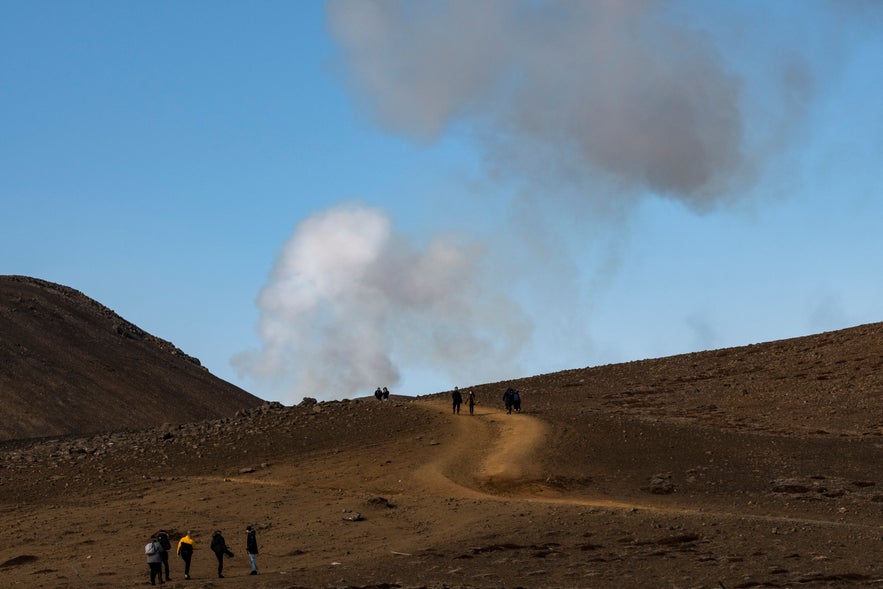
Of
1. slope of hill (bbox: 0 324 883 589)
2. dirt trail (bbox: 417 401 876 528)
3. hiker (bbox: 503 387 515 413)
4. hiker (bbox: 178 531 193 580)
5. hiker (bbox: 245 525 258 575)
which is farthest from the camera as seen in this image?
hiker (bbox: 503 387 515 413)

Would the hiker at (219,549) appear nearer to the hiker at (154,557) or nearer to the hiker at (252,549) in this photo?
the hiker at (252,549)

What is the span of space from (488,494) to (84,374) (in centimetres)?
7083

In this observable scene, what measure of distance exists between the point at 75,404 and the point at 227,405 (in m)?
21.2

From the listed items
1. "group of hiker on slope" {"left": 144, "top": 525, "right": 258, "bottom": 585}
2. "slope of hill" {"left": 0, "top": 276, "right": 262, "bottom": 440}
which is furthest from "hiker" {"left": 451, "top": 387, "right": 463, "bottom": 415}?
"slope of hill" {"left": 0, "top": 276, "right": 262, "bottom": 440}

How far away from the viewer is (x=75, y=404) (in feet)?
345

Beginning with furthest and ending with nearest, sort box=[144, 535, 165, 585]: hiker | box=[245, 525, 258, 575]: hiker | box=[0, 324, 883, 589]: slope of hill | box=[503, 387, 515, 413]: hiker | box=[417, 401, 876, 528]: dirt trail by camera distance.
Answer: box=[503, 387, 515, 413]: hiker, box=[417, 401, 876, 528]: dirt trail, box=[245, 525, 258, 575]: hiker, box=[0, 324, 883, 589]: slope of hill, box=[144, 535, 165, 585]: hiker

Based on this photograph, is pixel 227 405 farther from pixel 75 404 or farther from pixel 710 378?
pixel 710 378

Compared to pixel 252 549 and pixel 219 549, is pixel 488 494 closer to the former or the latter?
pixel 252 549

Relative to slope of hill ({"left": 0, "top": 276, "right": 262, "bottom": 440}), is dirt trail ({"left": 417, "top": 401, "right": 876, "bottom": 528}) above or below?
below

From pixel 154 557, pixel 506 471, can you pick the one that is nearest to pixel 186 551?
pixel 154 557

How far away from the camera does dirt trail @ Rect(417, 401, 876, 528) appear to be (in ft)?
159

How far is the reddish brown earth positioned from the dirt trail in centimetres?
15

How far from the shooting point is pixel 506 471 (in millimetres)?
54125

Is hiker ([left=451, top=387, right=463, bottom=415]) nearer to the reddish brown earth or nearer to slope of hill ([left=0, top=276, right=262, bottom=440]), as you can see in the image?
the reddish brown earth
